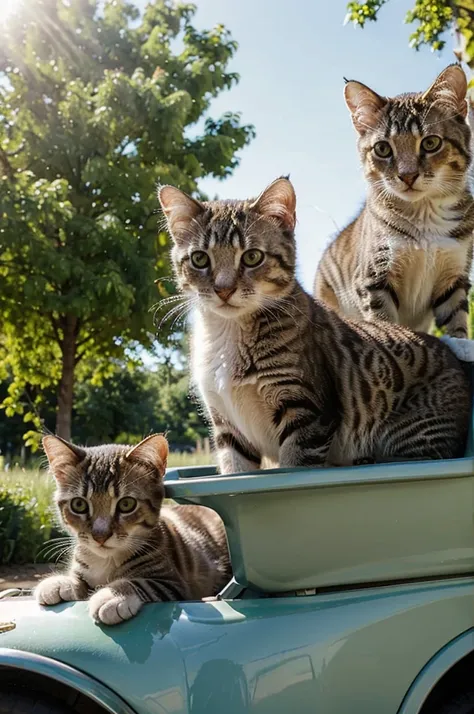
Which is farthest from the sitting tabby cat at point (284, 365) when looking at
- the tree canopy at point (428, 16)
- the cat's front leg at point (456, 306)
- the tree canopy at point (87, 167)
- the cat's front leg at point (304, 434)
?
the tree canopy at point (87, 167)

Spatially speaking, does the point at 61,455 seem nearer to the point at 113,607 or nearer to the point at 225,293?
the point at 113,607

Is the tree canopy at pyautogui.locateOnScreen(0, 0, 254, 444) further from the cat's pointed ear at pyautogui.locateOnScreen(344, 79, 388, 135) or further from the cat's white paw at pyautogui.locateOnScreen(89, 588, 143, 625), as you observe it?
the cat's white paw at pyautogui.locateOnScreen(89, 588, 143, 625)

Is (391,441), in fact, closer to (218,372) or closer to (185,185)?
(218,372)

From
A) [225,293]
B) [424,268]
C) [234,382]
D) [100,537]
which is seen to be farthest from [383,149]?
[100,537]

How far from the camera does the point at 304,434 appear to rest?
7.59 ft

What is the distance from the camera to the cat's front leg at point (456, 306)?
295 cm

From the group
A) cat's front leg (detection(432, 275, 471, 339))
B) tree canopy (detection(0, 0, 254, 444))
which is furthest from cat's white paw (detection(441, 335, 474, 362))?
tree canopy (detection(0, 0, 254, 444))

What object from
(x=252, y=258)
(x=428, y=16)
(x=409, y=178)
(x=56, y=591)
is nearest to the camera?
(x=56, y=591)

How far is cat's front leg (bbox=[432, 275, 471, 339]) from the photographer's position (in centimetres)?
295

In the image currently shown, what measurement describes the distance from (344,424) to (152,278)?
874 cm

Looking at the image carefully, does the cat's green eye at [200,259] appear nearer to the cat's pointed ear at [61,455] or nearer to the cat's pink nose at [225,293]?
the cat's pink nose at [225,293]

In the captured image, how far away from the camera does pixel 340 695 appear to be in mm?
1760

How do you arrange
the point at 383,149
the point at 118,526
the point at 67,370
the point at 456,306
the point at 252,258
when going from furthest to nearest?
the point at 67,370 < the point at 456,306 < the point at 383,149 < the point at 252,258 < the point at 118,526

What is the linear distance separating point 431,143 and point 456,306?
2.27 ft
